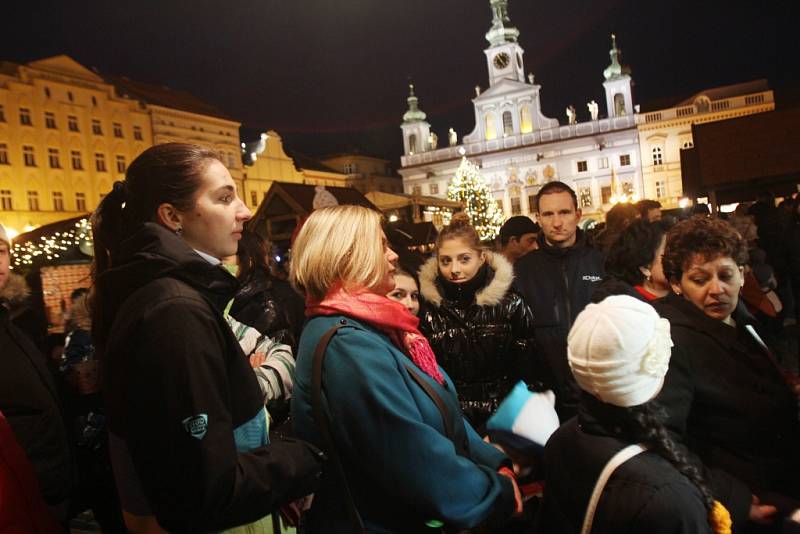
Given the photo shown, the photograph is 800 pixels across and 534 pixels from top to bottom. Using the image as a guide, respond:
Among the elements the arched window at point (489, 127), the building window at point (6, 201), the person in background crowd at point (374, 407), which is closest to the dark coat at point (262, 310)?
the person in background crowd at point (374, 407)

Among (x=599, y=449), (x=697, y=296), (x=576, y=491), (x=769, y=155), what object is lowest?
(x=576, y=491)

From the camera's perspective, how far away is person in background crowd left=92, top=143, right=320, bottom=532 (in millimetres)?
1495

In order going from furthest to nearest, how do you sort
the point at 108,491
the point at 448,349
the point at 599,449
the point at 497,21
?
the point at 497,21 → the point at 448,349 → the point at 108,491 → the point at 599,449

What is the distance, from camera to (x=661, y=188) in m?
58.4

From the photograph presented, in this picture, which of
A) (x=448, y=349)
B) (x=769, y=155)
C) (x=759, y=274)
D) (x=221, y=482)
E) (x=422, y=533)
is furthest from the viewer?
(x=769, y=155)

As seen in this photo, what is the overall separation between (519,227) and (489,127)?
63.0m

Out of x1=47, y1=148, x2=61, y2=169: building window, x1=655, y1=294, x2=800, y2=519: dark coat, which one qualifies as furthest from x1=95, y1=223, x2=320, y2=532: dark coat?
x1=47, y1=148, x2=61, y2=169: building window

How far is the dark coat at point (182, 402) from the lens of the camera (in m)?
1.49

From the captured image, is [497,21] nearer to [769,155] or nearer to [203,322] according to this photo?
[769,155]

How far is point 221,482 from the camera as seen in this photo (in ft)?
4.96

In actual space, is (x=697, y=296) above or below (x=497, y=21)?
below

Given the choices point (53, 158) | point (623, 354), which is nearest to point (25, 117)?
point (53, 158)

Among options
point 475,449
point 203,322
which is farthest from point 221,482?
point 475,449

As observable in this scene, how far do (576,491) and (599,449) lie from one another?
0.52 feet
